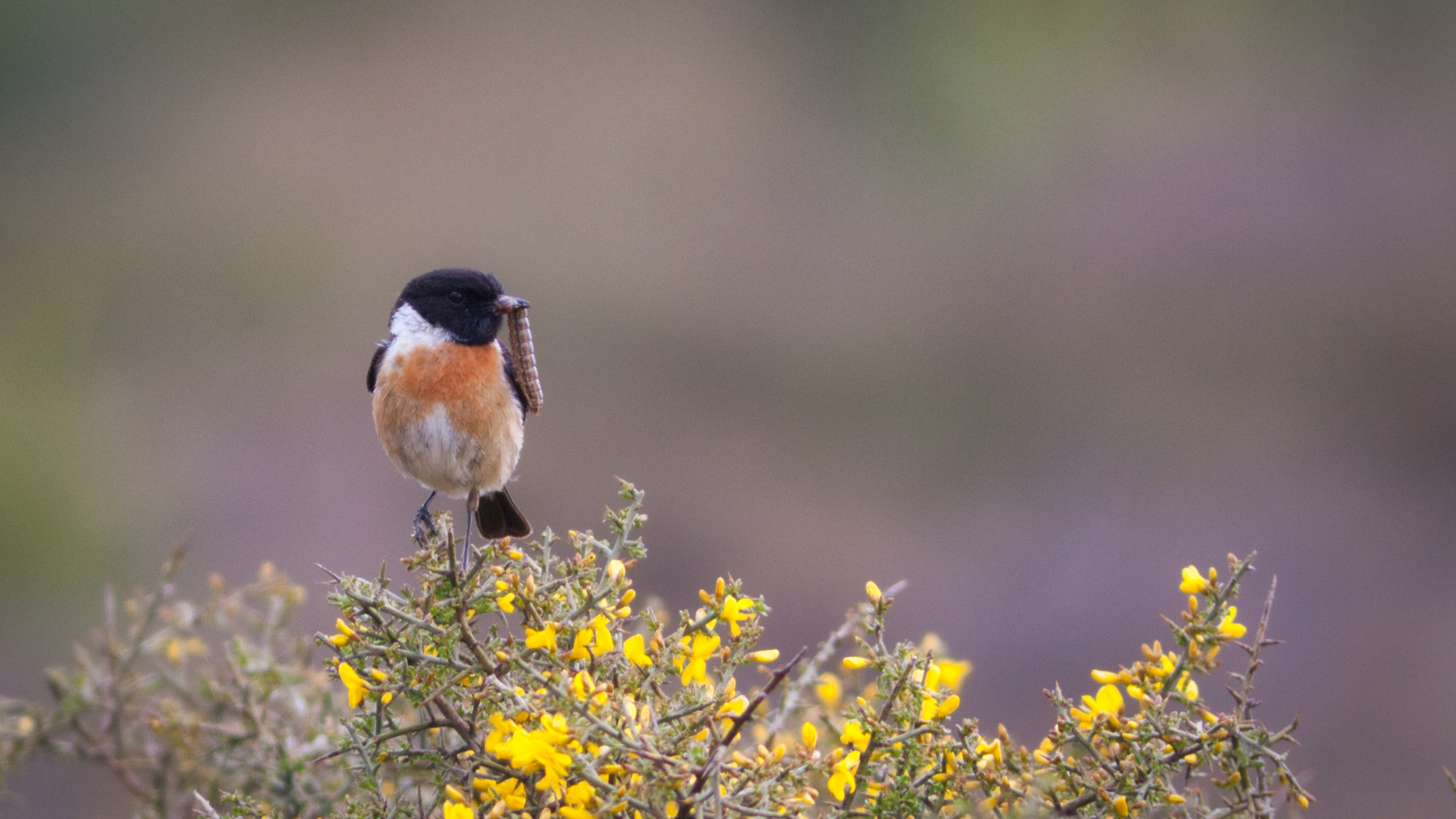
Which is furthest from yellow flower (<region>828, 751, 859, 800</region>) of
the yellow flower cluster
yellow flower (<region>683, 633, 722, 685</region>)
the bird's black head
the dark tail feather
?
the dark tail feather

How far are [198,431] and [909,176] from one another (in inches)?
240

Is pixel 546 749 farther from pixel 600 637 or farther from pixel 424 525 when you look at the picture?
pixel 424 525

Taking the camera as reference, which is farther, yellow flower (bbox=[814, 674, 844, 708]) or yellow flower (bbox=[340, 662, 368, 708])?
yellow flower (bbox=[814, 674, 844, 708])

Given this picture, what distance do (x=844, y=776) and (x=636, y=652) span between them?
13.4 inches

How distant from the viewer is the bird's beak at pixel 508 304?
11.3 ft

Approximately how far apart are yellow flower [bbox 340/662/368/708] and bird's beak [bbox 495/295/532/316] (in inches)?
65.5

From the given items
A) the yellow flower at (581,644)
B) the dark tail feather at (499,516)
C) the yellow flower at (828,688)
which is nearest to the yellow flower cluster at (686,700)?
the yellow flower at (581,644)

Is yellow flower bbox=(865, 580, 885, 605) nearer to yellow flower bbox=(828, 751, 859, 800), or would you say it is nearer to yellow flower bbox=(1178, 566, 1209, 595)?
yellow flower bbox=(828, 751, 859, 800)

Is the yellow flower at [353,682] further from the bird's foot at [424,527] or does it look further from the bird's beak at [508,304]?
the bird's beak at [508,304]

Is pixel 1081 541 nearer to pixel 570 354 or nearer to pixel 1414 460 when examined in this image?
pixel 1414 460

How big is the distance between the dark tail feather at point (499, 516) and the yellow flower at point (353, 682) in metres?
1.92

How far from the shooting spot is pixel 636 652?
1812 millimetres

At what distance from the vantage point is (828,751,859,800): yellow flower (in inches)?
70.0

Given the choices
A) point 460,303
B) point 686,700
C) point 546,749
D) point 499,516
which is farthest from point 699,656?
point 499,516
